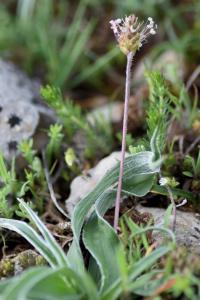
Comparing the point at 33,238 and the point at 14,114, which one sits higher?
the point at 14,114

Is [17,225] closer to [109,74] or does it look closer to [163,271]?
[163,271]

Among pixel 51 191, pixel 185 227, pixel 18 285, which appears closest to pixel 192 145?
pixel 185 227

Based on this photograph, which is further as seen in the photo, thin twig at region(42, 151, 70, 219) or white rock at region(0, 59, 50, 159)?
white rock at region(0, 59, 50, 159)

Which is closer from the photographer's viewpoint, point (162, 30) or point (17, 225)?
point (17, 225)

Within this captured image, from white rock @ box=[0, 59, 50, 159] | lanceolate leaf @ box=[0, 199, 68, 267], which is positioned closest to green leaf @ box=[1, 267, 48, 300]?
lanceolate leaf @ box=[0, 199, 68, 267]

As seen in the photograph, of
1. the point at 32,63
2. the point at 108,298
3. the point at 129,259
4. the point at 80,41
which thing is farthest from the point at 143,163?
the point at 32,63

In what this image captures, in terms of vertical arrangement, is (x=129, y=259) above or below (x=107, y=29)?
below

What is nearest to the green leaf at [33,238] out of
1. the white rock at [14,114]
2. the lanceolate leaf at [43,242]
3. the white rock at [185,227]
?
the lanceolate leaf at [43,242]

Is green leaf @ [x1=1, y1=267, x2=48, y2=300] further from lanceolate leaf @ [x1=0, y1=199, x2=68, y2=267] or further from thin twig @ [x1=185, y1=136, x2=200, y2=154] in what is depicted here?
thin twig @ [x1=185, y1=136, x2=200, y2=154]

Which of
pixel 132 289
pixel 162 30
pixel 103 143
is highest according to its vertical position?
pixel 162 30

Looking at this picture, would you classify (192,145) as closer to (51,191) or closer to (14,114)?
(51,191)

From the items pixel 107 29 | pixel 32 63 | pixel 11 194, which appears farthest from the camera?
pixel 107 29
